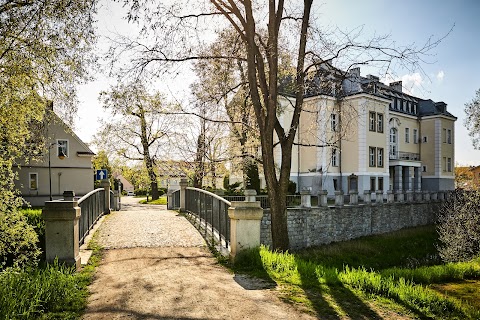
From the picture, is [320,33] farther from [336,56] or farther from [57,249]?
[57,249]

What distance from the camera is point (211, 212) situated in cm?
1119

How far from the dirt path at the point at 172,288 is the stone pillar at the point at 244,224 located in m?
0.59

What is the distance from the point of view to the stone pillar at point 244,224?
736 centimetres

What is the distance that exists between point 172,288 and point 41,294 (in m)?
1.74

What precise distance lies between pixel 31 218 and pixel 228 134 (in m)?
13.3

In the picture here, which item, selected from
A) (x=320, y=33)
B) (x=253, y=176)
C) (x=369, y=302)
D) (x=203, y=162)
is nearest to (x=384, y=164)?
→ (x=253, y=176)

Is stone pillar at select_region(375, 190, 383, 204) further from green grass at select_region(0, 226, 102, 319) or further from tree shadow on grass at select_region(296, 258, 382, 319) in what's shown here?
green grass at select_region(0, 226, 102, 319)

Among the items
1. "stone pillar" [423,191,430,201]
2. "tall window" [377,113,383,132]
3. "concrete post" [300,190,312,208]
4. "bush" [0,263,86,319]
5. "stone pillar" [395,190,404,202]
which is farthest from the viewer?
"tall window" [377,113,383,132]

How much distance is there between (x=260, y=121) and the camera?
10188mm

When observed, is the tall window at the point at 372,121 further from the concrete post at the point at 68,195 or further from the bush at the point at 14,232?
the bush at the point at 14,232

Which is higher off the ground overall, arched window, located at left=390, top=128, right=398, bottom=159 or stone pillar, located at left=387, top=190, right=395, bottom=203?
arched window, located at left=390, top=128, right=398, bottom=159

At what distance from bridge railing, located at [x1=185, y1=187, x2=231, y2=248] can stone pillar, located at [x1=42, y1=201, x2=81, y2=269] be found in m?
3.27

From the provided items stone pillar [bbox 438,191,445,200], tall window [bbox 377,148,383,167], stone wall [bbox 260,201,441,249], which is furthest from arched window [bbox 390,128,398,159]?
stone wall [bbox 260,201,441,249]

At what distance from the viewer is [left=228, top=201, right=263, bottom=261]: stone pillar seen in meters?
7.36
